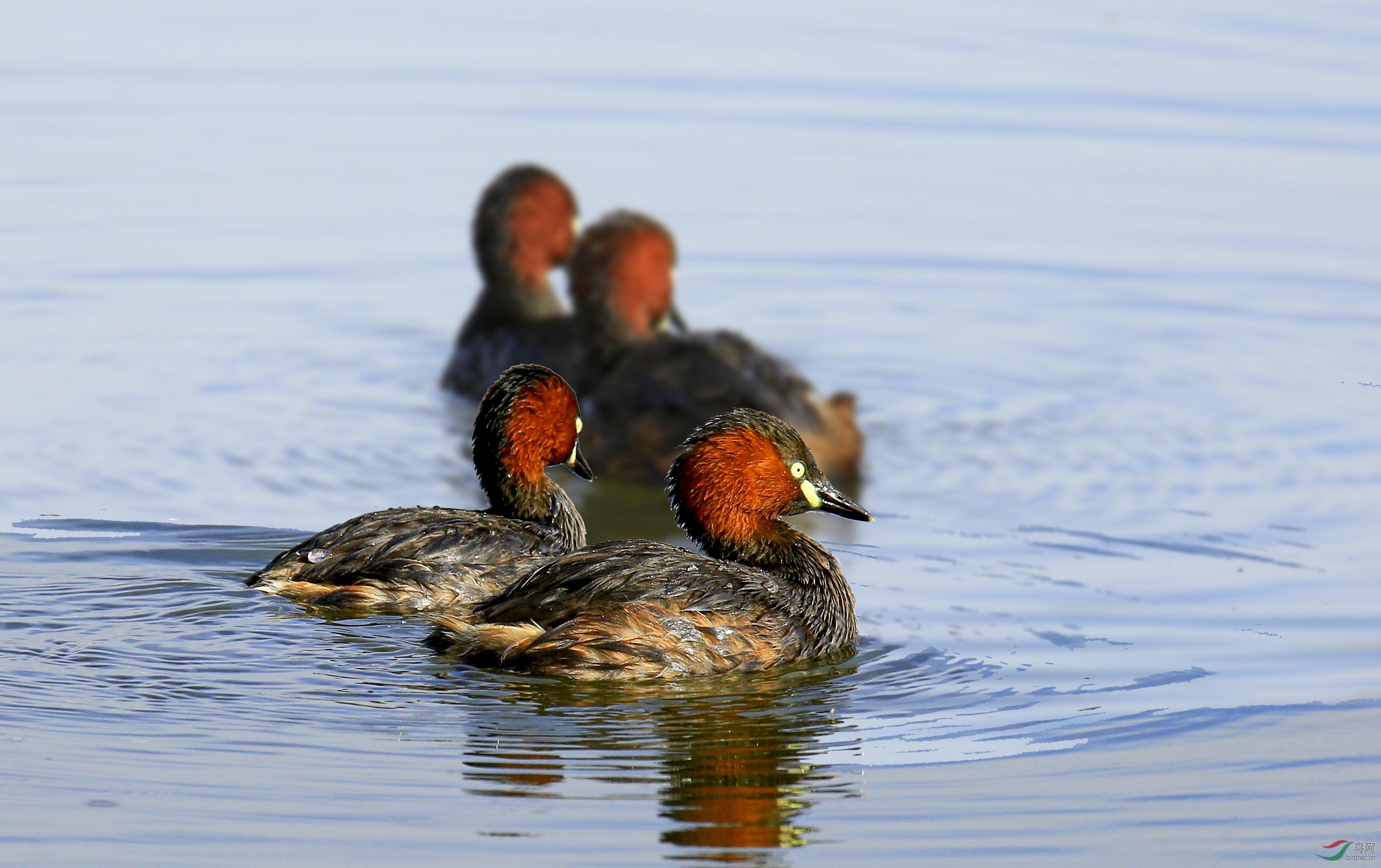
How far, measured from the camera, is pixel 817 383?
13.0 meters

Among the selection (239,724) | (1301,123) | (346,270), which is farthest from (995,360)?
(239,724)

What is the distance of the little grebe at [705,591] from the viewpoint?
7.62 metres

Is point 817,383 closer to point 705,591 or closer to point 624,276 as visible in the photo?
point 624,276

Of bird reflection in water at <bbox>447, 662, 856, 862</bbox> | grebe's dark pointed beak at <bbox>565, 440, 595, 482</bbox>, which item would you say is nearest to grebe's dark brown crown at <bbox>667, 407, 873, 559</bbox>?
bird reflection in water at <bbox>447, 662, 856, 862</bbox>

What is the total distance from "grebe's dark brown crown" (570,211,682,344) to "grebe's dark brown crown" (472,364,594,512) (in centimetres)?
315

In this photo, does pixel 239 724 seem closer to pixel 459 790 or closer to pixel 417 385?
pixel 459 790

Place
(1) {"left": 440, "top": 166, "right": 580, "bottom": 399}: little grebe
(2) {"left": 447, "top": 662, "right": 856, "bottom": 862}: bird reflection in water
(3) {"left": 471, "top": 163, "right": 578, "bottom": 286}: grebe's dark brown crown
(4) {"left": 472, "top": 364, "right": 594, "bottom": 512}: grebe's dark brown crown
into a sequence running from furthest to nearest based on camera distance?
(3) {"left": 471, "top": 163, "right": 578, "bottom": 286}: grebe's dark brown crown
(1) {"left": 440, "top": 166, "right": 580, "bottom": 399}: little grebe
(4) {"left": 472, "top": 364, "right": 594, "bottom": 512}: grebe's dark brown crown
(2) {"left": 447, "top": 662, "right": 856, "bottom": 862}: bird reflection in water

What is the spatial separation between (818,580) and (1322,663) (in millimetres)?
1961

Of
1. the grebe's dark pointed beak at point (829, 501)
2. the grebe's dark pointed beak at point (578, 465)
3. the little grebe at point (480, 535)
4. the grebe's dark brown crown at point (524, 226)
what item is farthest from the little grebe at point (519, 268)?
the grebe's dark pointed beak at point (829, 501)

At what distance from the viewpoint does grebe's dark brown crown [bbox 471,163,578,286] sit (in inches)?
534

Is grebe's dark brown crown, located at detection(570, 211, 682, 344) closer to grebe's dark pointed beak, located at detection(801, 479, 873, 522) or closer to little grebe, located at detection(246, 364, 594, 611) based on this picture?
little grebe, located at detection(246, 364, 594, 611)

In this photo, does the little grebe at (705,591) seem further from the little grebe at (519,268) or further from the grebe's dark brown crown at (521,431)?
the little grebe at (519,268)

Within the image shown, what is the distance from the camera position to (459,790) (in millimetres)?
6363

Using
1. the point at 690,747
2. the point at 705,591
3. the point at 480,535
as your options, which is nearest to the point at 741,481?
the point at 705,591
